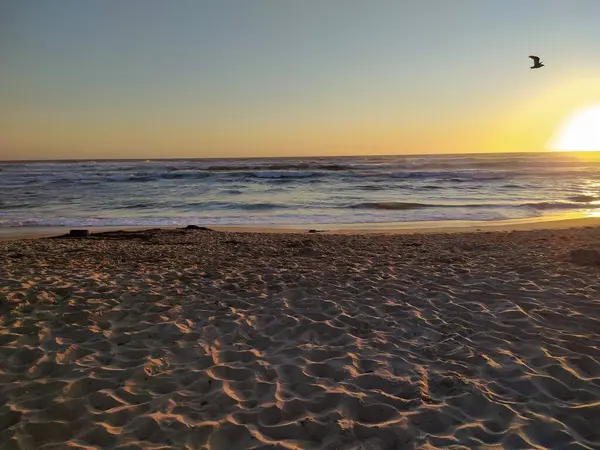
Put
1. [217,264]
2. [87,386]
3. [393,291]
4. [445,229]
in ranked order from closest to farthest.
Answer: [87,386] → [393,291] → [217,264] → [445,229]

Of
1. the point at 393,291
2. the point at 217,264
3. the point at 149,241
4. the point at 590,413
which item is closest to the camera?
the point at 590,413

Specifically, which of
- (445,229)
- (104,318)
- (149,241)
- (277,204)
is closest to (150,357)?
(104,318)

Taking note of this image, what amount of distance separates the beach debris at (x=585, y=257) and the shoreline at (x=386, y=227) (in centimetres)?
444

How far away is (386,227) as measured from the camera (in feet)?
44.6

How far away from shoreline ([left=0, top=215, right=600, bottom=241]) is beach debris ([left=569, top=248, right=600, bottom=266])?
4.44m

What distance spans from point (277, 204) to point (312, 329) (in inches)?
624

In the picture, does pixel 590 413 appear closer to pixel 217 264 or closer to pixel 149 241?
pixel 217 264

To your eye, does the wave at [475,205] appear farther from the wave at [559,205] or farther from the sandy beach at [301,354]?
the sandy beach at [301,354]

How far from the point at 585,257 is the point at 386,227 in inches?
259

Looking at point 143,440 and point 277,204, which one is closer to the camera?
point 143,440

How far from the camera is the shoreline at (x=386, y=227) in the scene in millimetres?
12344

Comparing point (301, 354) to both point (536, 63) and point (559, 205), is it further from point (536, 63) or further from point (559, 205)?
point (559, 205)

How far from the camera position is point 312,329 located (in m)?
4.66

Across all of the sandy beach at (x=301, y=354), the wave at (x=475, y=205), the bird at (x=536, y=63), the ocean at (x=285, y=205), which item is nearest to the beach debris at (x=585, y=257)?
the sandy beach at (x=301, y=354)
